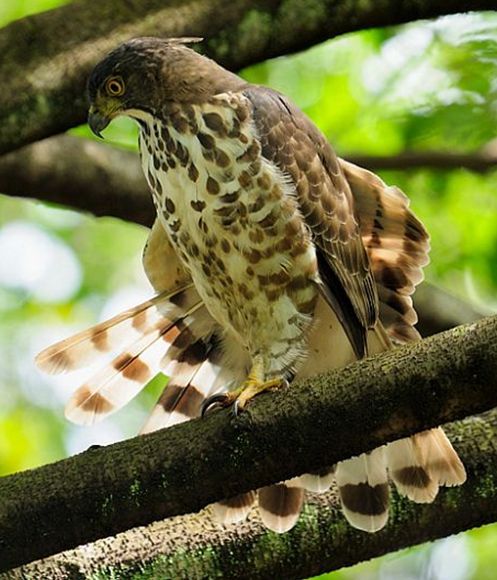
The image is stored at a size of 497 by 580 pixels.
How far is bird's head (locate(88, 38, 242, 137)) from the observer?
432 cm

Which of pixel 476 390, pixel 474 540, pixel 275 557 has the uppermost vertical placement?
pixel 476 390

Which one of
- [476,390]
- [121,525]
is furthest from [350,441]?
[121,525]

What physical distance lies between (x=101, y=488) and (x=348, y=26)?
214cm

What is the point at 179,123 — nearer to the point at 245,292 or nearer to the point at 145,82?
the point at 145,82

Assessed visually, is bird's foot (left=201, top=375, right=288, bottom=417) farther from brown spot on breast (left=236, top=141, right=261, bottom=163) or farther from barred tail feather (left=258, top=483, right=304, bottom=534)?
brown spot on breast (left=236, top=141, right=261, bottom=163)

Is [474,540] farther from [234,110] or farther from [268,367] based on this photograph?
[234,110]

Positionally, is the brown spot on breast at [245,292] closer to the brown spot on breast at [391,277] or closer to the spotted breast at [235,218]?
the spotted breast at [235,218]

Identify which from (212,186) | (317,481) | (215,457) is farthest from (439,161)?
(215,457)

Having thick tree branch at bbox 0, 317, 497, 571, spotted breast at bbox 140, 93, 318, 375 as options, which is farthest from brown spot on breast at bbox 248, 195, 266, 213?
thick tree branch at bbox 0, 317, 497, 571

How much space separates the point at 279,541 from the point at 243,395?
0.46m

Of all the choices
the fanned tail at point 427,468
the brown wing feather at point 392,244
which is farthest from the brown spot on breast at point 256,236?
the fanned tail at point 427,468

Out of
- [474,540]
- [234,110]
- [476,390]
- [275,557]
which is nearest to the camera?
[476,390]

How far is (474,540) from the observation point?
7.03 meters

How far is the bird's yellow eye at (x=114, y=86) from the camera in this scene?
14.3 ft
